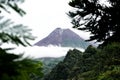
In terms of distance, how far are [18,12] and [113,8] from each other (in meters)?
16.9

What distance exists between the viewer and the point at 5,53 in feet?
5.82

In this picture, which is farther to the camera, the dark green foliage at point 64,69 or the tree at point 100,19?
the dark green foliage at point 64,69

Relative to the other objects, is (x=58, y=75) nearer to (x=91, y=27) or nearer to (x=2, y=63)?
(x=91, y=27)

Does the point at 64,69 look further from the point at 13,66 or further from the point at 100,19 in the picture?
the point at 13,66

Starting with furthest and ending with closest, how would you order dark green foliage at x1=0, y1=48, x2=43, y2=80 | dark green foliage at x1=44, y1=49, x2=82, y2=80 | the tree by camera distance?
dark green foliage at x1=44, y1=49, x2=82, y2=80 < the tree < dark green foliage at x1=0, y1=48, x2=43, y2=80

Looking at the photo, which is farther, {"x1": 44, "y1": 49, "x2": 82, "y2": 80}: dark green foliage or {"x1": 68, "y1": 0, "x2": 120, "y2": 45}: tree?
{"x1": 44, "y1": 49, "x2": 82, "y2": 80}: dark green foliage

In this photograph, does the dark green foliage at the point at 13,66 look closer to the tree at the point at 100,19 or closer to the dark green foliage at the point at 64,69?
the tree at the point at 100,19

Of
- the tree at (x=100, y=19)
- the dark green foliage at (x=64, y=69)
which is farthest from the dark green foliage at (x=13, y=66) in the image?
the dark green foliage at (x=64, y=69)

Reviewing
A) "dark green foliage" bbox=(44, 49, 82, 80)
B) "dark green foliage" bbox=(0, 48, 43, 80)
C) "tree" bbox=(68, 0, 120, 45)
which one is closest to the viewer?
"dark green foliage" bbox=(0, 48, 43, 80)

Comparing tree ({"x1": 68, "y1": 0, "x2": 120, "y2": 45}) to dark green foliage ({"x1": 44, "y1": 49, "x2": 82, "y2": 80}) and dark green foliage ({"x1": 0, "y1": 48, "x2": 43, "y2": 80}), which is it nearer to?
dark green foliage ({"x1": 0, "y1": 48, "x2": 43, "y2": 80})

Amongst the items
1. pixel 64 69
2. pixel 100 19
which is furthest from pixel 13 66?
pixel 64 69

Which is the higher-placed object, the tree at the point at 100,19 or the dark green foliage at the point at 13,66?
the tree at the point at 100,19

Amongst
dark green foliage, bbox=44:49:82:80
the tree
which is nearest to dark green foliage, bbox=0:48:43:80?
the tree

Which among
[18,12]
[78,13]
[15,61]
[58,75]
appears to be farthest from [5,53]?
[58,75]
